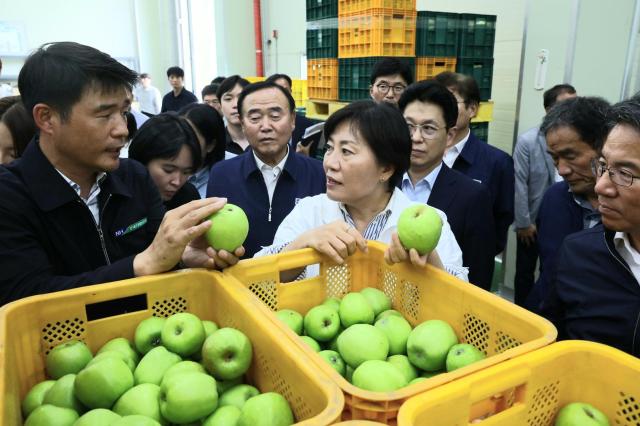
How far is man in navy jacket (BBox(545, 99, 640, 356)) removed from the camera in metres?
1.27

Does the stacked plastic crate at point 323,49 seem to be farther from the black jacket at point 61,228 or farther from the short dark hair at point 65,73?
the short dark hair at point 65,73

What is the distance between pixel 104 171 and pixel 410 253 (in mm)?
1056

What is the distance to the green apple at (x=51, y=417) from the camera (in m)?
0.93

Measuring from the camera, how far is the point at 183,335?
1.16 meters

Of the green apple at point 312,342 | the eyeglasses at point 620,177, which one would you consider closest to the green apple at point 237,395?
the green apple at point 312,342

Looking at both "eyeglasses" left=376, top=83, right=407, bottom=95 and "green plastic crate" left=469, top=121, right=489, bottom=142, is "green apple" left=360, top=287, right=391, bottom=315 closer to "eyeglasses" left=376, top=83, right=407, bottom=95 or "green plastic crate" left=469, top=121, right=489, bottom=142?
"eyeglasses" left=376, top=83, right=407, bottom=95

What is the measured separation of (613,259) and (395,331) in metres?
0.68

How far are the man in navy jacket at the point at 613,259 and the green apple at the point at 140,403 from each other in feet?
3.89

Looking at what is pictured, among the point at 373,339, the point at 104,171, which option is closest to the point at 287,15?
the point at 104,171

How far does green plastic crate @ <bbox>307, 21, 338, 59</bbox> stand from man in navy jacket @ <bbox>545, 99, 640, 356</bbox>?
383 centimetres

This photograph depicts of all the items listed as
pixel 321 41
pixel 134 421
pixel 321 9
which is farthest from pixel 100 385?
pixel 321 9

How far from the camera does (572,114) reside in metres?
2.17

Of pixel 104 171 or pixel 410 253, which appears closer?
pixel 410 253

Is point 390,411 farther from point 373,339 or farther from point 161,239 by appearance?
point 161,239
